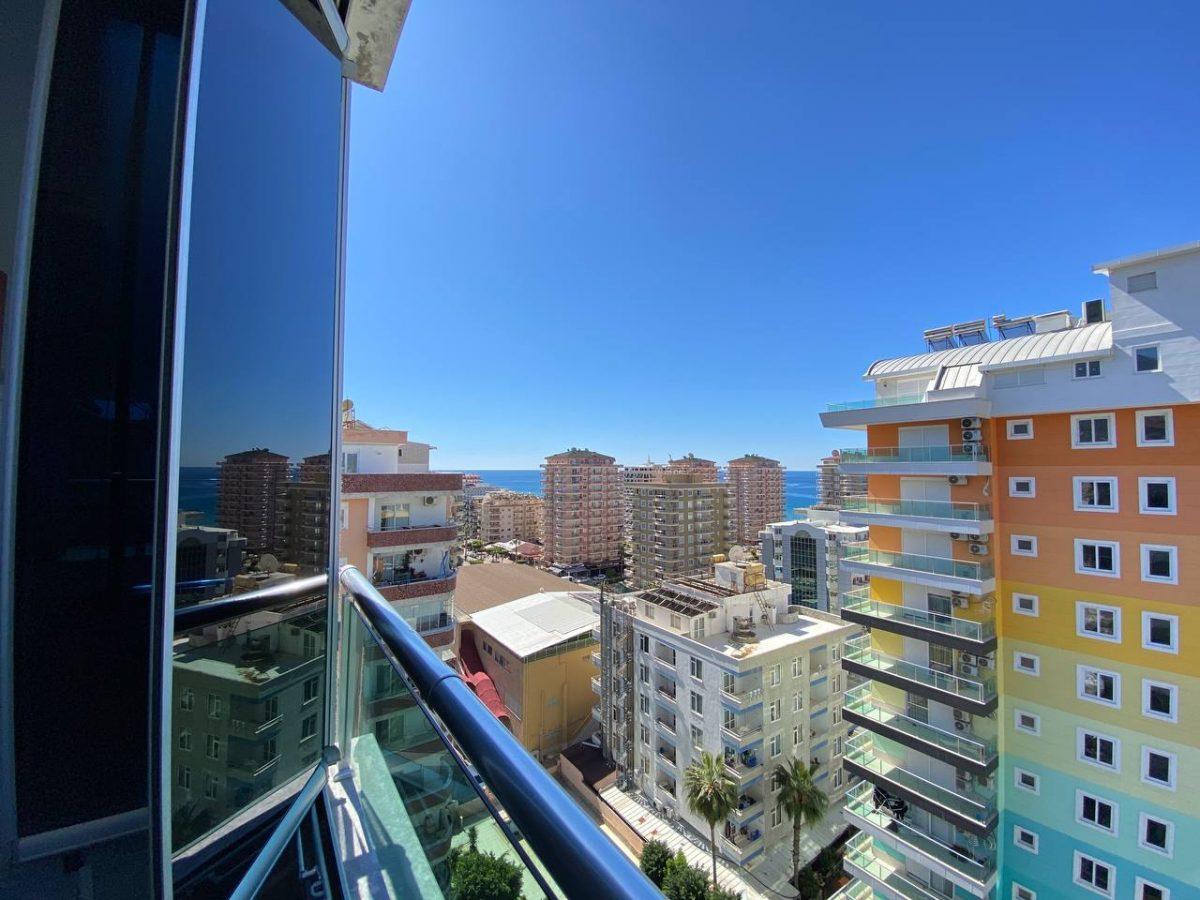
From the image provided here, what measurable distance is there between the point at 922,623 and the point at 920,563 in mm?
796

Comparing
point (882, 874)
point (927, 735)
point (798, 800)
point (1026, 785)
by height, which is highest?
point (927, 735)

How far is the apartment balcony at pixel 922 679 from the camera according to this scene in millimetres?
5938

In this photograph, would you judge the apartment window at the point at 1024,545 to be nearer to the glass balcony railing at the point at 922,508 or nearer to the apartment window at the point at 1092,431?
the glass balcony railing at the point at 922,508

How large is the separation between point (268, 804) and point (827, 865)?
1341 cm

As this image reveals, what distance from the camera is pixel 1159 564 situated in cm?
498

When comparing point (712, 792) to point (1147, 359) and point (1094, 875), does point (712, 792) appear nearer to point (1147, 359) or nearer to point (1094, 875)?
point (1094, 875)

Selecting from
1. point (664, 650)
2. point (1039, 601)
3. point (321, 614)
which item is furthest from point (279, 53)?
point (664, 650)

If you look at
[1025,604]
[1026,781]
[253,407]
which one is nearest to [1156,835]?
[1026,781]

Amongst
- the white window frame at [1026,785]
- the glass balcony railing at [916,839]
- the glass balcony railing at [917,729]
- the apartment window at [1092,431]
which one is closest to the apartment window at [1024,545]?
the apartment window at [1092,431]

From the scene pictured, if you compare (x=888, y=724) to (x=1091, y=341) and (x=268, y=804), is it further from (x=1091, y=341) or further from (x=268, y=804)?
(x=268, y=804)

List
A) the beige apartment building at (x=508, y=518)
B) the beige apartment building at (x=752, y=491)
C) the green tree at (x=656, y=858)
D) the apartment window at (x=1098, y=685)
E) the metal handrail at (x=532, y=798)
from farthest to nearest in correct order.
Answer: the beige apartment building at (x=508, y=518)
the beige apartment building at (x=752, y=491)
the green tree at (x=656, y=858)
the apartment window at (x=1098, y=685)
the metal handrail at (x=532, y=798)

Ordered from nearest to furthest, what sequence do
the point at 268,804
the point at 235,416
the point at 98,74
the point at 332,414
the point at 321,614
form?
the point at 98,74 → the point at 235,416 → the point at 268,804 → the point at 321,614 → the point at 332,414

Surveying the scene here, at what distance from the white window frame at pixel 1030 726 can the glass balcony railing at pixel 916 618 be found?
0.93 m

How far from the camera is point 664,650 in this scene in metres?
11.5
